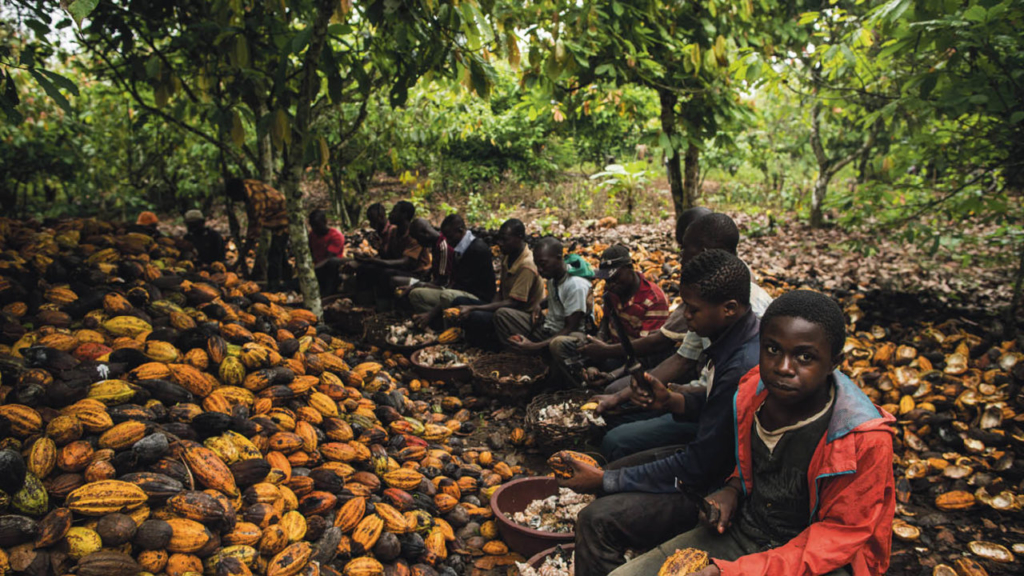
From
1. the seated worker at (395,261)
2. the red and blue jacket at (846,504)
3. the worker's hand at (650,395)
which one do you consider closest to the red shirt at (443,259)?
the seated worker at (395,261)

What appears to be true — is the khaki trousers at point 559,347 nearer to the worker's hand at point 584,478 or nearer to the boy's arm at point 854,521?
the worker's hand at point 584,478

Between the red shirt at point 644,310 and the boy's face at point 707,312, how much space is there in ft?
4.12

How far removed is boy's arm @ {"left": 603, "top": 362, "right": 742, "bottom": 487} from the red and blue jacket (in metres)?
0.42

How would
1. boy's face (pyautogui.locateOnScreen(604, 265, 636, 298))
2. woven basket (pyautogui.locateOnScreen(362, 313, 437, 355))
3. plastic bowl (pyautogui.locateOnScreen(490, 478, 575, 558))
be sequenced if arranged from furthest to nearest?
woven basket (pyautogui.locateOnScreen(362, 313, 437, 355)) → boy's face (pyautogui.locateOnScreen(604, 265, 636, 298)) → plastic bowl (pyautogui.locateOnScreen(490, 478, 575, 558))

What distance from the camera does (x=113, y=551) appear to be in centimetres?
165

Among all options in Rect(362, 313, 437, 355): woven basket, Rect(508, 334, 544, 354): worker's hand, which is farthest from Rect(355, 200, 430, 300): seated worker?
Rect(508, 334, 544, 354): worker's hand

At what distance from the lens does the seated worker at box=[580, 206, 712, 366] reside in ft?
9.40

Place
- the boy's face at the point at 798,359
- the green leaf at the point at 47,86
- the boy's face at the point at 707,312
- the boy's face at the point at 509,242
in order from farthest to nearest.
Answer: the boy's face at the point at 509,242, the boy's face at the point at 707,312, the green leaf at the point at 47,86, the boy's face at the point at 798,359

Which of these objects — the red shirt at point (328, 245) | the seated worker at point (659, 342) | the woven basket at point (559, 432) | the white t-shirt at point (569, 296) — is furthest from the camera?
the red shirt at point (328, 245)

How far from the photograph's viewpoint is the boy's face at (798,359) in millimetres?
1439

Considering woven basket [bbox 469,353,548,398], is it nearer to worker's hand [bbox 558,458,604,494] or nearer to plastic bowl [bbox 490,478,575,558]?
plastic bowl [bbox 490,478,575,558]

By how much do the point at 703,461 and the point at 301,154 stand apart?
3233 millimetres

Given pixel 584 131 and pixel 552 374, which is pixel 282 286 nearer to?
pixel 552 374

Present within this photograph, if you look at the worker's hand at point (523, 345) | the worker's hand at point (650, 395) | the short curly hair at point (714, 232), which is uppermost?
the short curly hair at point (714, 232)
